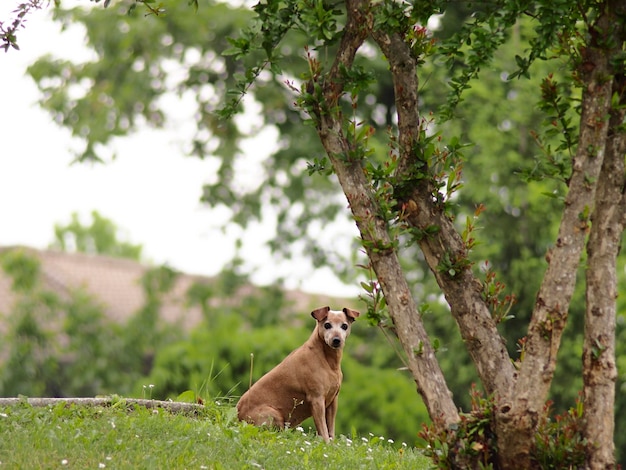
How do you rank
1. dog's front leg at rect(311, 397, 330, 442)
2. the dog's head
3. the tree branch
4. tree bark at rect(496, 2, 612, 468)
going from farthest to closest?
the dog's head, dog's front leg at rect(311, 397, 330, 442), the tree branch, tree bark at rect(496, 2, 612, 468)

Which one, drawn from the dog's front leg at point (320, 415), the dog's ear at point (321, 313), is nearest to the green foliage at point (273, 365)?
the dog's ear at point (321, 313)

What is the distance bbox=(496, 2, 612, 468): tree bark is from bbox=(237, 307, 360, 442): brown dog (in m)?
2.37

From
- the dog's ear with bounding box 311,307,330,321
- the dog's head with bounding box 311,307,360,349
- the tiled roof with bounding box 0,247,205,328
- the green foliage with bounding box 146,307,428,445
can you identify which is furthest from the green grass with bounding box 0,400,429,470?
the tiled roof with bounding box 0,247,205,328

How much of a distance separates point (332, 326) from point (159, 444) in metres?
2.17

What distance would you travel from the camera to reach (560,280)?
666 centimetres

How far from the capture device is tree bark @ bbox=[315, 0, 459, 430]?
697cm

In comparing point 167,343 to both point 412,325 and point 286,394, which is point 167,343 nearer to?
point 286,394

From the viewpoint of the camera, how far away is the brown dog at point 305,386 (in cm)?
867

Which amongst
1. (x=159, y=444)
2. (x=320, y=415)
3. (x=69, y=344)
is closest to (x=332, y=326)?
(x=320, y=415)

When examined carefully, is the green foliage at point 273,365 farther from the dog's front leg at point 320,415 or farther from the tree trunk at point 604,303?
the tree trunk at point 604,303

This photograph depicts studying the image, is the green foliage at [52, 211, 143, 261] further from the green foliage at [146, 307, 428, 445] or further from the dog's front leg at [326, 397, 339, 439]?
the dog's front leg at [326, 397, 339, 439]

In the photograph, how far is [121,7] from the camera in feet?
74.6

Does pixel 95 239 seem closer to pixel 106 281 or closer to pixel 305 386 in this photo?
pixel 106 281

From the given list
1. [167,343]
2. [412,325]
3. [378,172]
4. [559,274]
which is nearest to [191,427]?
[412,325]
